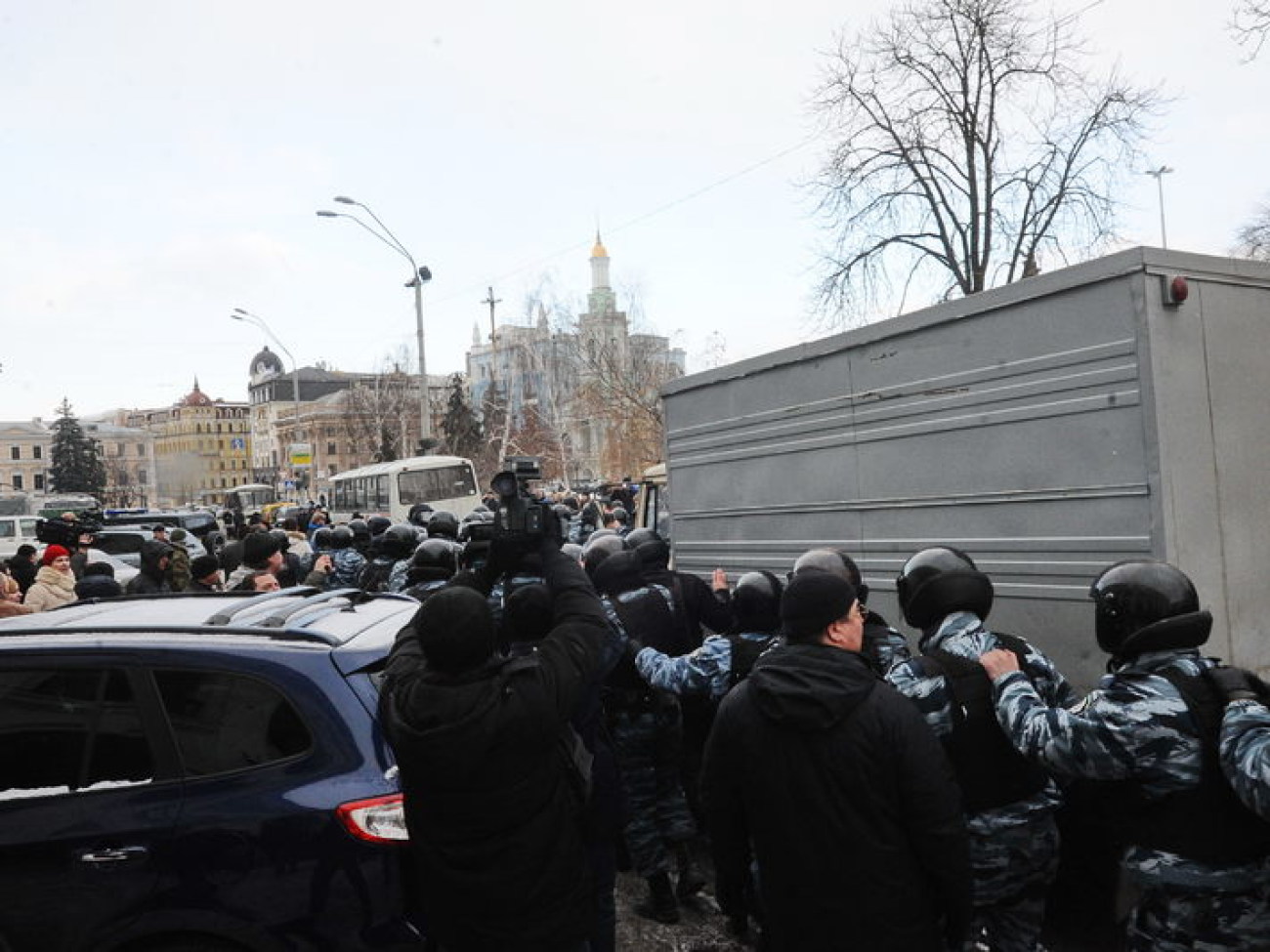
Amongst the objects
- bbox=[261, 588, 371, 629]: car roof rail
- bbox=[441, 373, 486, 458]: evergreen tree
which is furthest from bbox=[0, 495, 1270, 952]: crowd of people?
bbox=[441, 373, 486, 458]: evergreen tree

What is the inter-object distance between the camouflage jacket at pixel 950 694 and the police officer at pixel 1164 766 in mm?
264

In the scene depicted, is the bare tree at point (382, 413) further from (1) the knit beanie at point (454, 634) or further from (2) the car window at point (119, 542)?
(1) the knit beanie at point (454, 634)

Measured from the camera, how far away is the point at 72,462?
87.4m

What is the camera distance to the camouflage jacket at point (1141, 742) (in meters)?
2.51

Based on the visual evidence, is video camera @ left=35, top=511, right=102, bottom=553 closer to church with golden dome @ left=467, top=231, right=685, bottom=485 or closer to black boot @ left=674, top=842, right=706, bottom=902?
black boot @ left=674, top=842, right=706, bottom=902

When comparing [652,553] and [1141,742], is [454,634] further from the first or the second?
[652,553]

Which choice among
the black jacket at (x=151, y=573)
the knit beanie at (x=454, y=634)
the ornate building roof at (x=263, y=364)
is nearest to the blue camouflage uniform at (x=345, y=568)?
the black jacket at (x=151, y=573)

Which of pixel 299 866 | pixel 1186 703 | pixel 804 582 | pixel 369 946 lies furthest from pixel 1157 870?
pixel 299 866

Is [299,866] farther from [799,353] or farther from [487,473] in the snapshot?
[487,473]

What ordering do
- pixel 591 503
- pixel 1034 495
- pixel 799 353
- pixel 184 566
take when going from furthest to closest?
pixel 591 503 < pixel 184 566 < pixel 799 353 < pixel 1034 495

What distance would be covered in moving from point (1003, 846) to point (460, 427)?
66517mm

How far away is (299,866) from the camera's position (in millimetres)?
2936

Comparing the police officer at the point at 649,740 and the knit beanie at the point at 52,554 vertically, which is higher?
the knit beanie at the point at 52,554

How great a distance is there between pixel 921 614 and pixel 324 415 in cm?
10608
